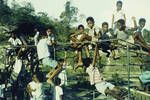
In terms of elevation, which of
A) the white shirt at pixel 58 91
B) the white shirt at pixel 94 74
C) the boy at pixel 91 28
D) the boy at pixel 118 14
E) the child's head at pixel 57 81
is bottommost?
the white shirt at pixel 58 91

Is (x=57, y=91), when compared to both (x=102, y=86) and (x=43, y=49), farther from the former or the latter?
(x=102, y=86)

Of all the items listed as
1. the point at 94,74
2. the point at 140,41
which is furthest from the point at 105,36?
the point at 94,74

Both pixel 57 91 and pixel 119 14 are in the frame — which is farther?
pixel 119 14

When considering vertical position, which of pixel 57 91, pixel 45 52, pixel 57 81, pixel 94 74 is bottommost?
pixel 57 91

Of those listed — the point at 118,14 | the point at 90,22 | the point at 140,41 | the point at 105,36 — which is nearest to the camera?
the point at 140,41

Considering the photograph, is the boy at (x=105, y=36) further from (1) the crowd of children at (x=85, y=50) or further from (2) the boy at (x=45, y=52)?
(2) the boy at (x=45, y=52)

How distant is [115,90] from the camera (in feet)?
38.4

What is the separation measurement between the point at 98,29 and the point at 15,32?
12.8 ft

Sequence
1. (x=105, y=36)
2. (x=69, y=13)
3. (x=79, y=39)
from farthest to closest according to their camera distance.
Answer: (x=69, y=13)
(x=105, y=36)
(x=79, y=39)

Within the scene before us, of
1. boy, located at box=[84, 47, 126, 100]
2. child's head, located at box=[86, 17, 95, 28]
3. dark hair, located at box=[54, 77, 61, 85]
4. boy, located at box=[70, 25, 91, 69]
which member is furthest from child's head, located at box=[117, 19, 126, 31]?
dark hair, located at box=[54, 77, 61, 85]

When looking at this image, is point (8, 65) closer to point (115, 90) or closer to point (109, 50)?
point (109, 50)

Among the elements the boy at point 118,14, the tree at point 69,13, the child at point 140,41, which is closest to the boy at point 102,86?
the child at point 140,41

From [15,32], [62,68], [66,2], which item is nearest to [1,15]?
[15,32]

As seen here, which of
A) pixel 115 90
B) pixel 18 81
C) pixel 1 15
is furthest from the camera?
pixel 1 15
